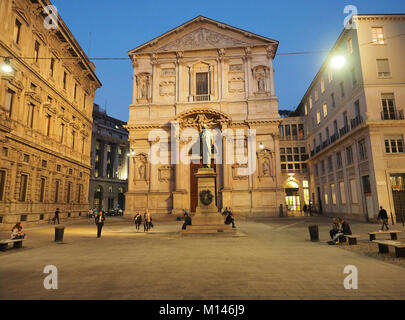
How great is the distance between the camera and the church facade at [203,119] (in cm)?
2888

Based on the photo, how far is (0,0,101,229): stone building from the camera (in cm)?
1886

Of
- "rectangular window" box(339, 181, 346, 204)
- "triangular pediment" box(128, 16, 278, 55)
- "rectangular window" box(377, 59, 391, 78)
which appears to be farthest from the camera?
"triangular pediment" box(128, 16, 278, 55)

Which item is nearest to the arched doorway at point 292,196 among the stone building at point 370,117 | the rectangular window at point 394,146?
the stone building at point 370,117

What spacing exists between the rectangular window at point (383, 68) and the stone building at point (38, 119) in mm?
27071

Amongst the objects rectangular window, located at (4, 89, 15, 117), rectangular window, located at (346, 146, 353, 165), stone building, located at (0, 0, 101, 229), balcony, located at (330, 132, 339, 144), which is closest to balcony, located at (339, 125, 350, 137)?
balcony, located at (330, 132, 339, 144)

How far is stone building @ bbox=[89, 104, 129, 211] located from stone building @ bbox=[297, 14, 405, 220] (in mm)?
45892

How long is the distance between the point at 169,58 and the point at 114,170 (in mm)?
39892

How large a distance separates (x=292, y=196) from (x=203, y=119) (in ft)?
75.9

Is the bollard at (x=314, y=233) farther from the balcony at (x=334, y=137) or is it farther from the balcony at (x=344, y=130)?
the balcony at (x=334, y=137)

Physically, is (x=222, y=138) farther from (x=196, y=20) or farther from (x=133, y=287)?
(x=133, y=287)

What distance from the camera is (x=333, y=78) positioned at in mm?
30047

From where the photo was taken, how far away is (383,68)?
23.3m

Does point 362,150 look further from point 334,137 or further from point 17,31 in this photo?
point 17,31

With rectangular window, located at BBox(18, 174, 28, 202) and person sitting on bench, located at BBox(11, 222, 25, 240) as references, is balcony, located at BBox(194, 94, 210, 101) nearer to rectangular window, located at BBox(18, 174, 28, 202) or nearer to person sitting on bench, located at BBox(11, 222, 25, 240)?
rectangular window, located at BBox(18, 174, 28, 202)
